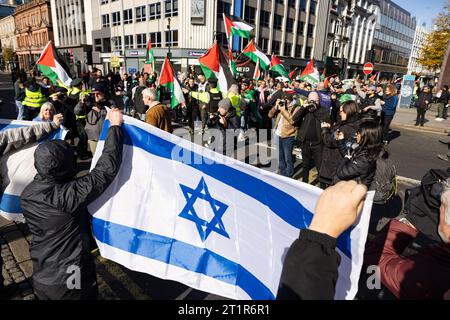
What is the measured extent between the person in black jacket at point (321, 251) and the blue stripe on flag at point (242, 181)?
527 mm

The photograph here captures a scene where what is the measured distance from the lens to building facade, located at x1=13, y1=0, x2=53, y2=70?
186ft

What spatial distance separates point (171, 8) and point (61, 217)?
3538 cm

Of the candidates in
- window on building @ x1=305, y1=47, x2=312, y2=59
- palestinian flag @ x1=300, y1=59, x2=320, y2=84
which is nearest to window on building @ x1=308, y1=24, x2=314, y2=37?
window on building @ x1=305, y1=47, x2=312, y2=59

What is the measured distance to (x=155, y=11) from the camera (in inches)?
1352

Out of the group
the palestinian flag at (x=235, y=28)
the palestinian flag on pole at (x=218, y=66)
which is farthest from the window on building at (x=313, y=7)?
the palestinian flag on pole at (x=218, y=66)

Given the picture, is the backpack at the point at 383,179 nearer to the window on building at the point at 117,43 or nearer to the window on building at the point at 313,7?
the window on building at the point at 117,43

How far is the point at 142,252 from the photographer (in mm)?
2479

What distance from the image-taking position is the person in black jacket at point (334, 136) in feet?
14.1

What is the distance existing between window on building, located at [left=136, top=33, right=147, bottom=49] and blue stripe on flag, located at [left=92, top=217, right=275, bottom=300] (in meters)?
38.0

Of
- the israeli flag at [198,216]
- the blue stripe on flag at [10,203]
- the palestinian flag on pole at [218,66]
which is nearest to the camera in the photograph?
the israeli flag at [198,216]

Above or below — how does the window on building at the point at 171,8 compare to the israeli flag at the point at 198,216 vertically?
above

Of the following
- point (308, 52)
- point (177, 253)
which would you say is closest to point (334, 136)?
point (177, 253)

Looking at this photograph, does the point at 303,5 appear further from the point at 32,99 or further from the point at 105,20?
the point at 32,99
